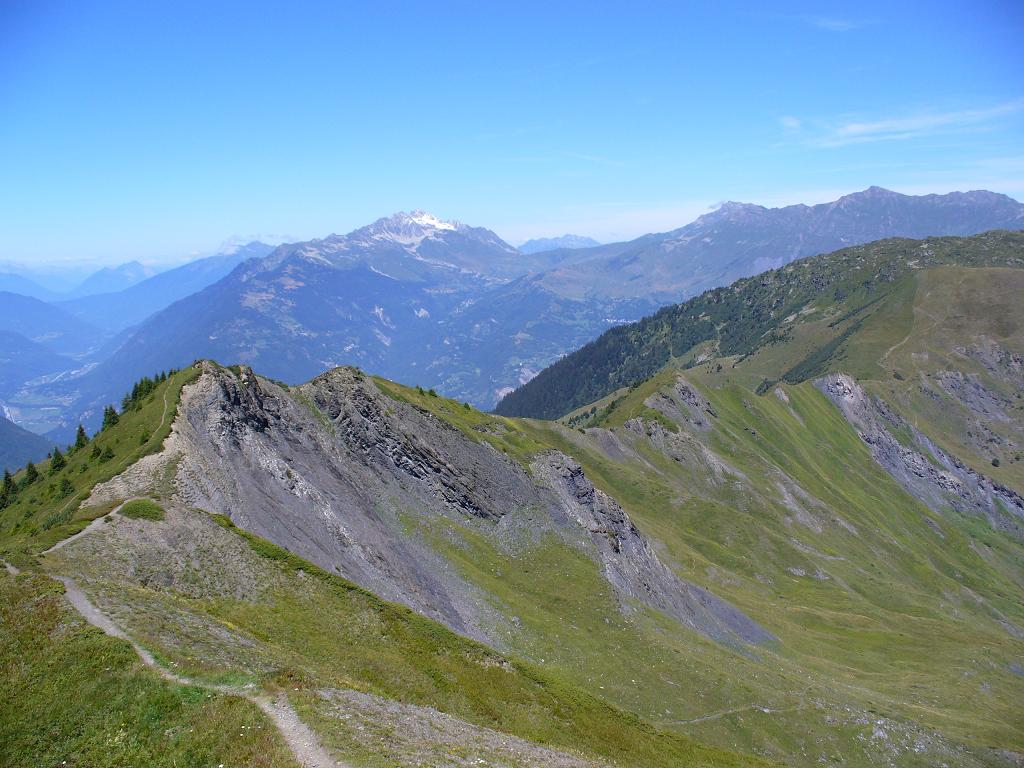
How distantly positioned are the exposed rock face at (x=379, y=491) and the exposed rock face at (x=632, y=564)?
25 centimetres

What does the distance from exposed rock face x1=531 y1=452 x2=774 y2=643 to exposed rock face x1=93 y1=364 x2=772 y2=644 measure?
252 mm

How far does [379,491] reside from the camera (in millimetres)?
80875

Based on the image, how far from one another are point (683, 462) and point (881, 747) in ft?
313

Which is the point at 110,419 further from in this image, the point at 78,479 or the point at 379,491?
the point at 379,491

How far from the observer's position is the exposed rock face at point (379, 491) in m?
61.2

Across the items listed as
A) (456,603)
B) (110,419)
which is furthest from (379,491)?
(110,419)

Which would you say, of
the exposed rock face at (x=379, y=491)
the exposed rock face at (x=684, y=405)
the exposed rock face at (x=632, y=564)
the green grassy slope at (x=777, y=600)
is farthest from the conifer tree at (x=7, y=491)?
the exposed rock face at (x=684, y=405)

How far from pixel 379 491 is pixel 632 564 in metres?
38.5

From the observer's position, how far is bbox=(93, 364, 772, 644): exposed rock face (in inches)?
2409

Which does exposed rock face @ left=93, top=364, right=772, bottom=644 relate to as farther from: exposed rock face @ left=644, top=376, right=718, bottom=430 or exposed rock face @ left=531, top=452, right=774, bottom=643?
exposed rock face @ left=644, top=376, right=718, bottom=430

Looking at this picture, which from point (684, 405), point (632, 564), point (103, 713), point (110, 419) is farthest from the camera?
point (684, 405)

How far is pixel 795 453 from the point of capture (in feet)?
638

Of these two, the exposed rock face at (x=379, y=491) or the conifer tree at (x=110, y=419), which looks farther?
the conifer tree at (x=110, y=419)

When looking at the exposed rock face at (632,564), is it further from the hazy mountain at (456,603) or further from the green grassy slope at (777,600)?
the green grassy slope at (777,600)
